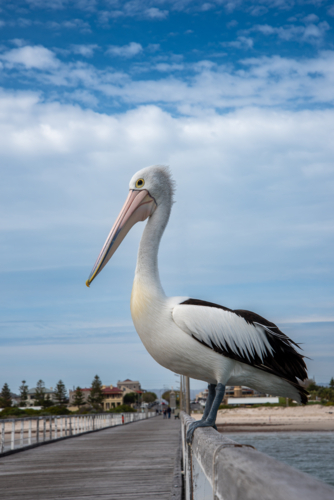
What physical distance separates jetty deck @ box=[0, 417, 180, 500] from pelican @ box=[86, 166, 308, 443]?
2.94 meters

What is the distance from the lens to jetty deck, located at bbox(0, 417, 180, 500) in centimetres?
583

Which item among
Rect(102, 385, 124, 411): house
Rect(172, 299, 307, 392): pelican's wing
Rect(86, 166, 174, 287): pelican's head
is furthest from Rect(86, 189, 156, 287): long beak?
Rect(102, 385, 124, 411): house

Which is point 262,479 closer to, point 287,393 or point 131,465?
point 287,393

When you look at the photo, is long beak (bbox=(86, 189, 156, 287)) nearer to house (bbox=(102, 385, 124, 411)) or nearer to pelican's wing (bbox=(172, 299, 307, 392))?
pelican's wing (bbox=(172, 299, 307, 392))

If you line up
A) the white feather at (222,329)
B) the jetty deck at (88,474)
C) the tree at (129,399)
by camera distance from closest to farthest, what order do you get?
1. the white feather at (222,329)
2. the jetty deck at (88,474)
3. the tree at (129,399)

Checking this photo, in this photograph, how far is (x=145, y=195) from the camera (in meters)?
4.24

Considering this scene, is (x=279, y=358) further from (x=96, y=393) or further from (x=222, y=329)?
(x=96, y=393)

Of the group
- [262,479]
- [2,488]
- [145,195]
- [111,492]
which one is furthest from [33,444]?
[262,479]

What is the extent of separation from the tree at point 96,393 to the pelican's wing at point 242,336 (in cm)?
11314

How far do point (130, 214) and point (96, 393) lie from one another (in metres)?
115

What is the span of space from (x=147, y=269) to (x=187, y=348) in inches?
31.3

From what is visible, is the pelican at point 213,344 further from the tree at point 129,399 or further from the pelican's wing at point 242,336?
the tree at point 129,399

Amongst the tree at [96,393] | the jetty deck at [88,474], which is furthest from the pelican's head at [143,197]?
the tree at [96,393]

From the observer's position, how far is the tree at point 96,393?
11006 cm
